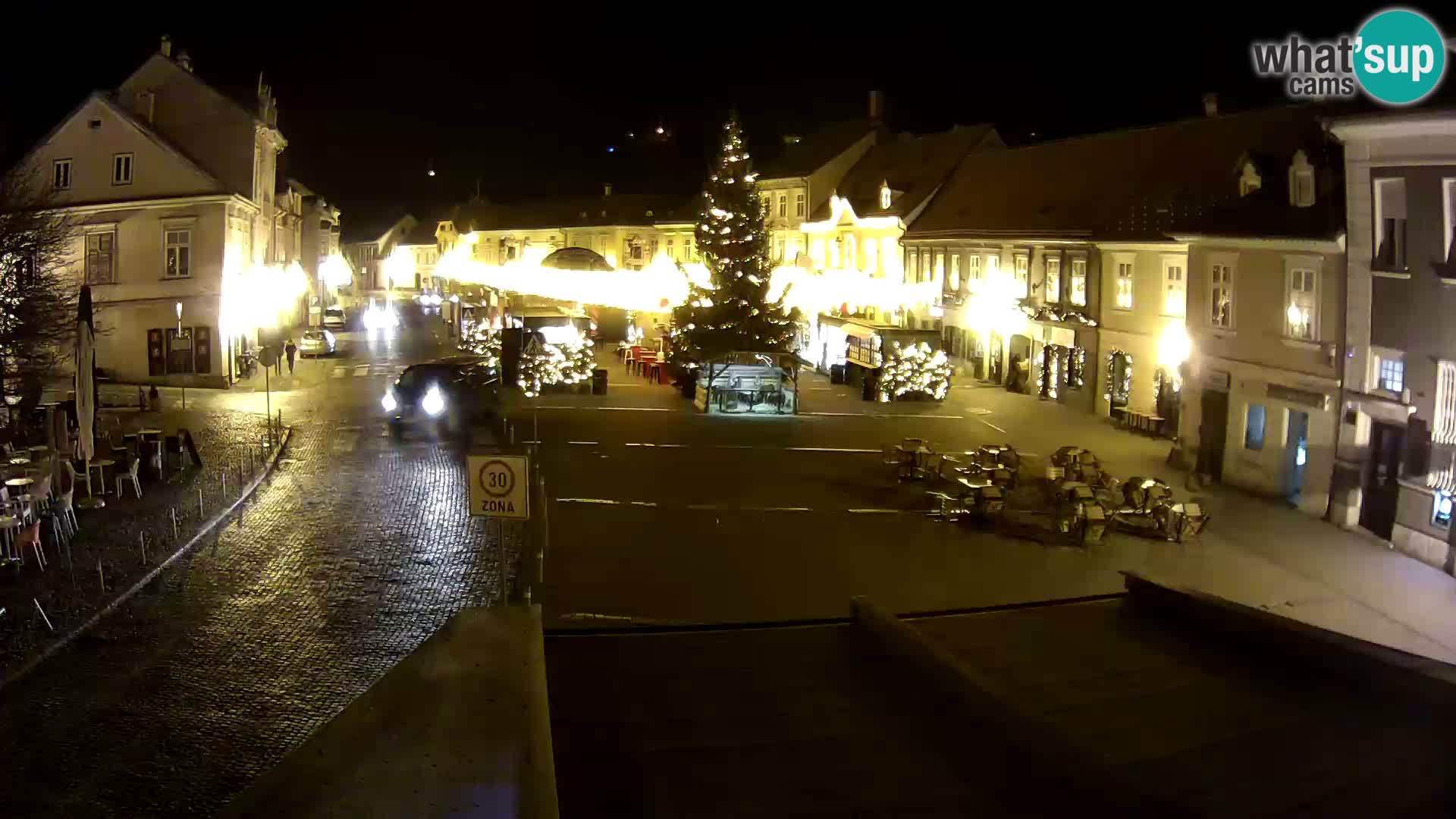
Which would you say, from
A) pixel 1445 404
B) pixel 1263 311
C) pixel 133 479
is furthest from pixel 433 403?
pixel 1445 404

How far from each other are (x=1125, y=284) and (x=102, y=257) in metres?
31.0

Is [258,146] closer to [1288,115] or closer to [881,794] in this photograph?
[1288,115]

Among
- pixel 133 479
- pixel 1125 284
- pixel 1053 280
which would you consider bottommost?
pixel 133 479

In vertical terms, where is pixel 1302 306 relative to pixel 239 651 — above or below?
above

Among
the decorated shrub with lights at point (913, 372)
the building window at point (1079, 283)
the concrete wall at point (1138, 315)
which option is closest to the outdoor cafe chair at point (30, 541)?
the concrete wall at point (1138, 315)

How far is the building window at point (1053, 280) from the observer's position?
128 ft

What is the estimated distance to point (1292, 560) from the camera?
62.0 ft

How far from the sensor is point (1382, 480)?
810 inches

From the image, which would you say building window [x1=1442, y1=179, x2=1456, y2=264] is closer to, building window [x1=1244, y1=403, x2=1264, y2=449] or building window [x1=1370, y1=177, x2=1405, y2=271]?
building window [x1=1370, y1=177, x2=1405, y2=271]

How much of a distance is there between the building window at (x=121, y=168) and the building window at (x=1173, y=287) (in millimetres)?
30941

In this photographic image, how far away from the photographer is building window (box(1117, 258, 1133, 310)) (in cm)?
3462

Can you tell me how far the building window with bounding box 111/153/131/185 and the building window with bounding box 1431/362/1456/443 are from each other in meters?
36.4

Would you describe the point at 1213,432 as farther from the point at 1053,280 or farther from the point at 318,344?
the point at 318,344

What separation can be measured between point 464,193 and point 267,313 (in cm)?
6268
